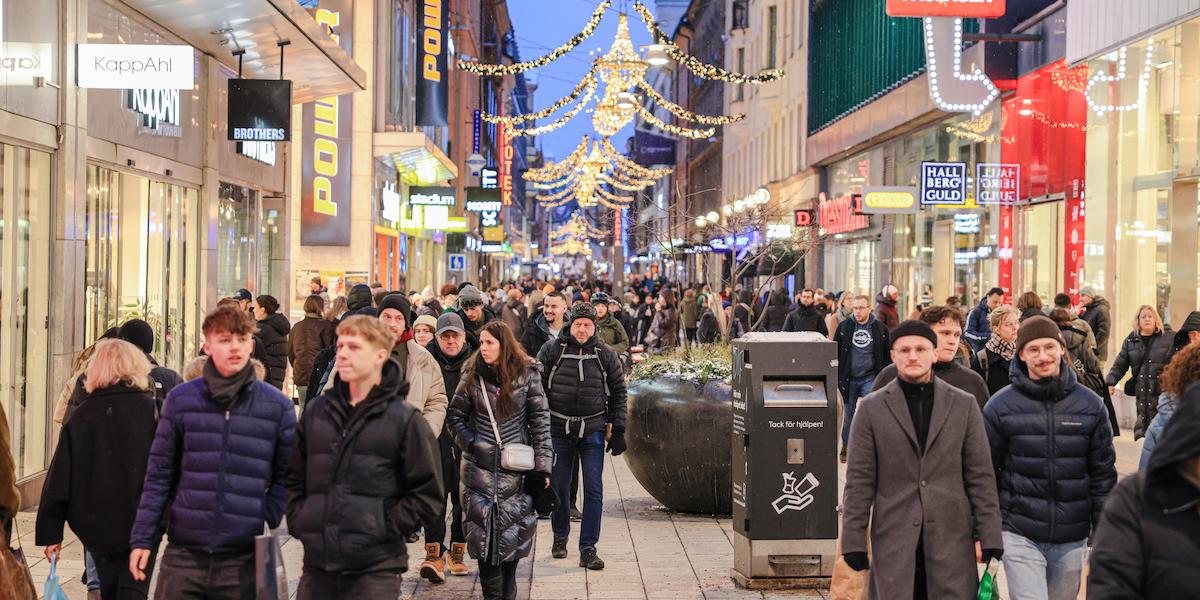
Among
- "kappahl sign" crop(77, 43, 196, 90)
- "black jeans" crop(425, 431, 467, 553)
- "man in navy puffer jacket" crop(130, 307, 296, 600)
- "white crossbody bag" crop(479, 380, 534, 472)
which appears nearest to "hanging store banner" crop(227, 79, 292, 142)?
"kappahl sign" crop(77, 43, 196, 90)

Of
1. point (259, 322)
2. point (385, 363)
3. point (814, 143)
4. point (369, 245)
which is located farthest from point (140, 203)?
point (814, 143)

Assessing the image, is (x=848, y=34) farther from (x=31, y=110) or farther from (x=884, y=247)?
(x=31, y=110)

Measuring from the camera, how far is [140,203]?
50.4ft

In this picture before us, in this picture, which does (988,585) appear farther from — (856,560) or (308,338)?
(308,338)

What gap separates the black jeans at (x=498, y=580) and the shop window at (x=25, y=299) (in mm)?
5073

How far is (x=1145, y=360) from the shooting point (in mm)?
13422

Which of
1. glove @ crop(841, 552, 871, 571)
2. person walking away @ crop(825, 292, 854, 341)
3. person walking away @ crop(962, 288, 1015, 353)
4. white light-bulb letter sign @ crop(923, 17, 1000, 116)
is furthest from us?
white light-bulb letter sign @ crop(923, 17, 1000, 116)

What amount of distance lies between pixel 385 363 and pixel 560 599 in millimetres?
3591

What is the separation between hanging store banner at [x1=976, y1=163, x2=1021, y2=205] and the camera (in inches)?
954

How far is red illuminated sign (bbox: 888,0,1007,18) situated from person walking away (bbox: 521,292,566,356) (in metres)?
8.20

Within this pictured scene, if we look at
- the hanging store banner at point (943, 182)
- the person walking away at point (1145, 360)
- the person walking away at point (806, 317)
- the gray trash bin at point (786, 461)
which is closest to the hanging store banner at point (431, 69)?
the hanging store banner at point (943, 182)

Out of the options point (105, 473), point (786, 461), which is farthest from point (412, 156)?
point (105, 473)

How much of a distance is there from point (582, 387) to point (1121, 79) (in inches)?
464

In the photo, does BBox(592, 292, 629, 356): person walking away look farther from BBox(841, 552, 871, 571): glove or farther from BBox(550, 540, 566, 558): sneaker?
BBox(841, 552, 871, 571): glove
